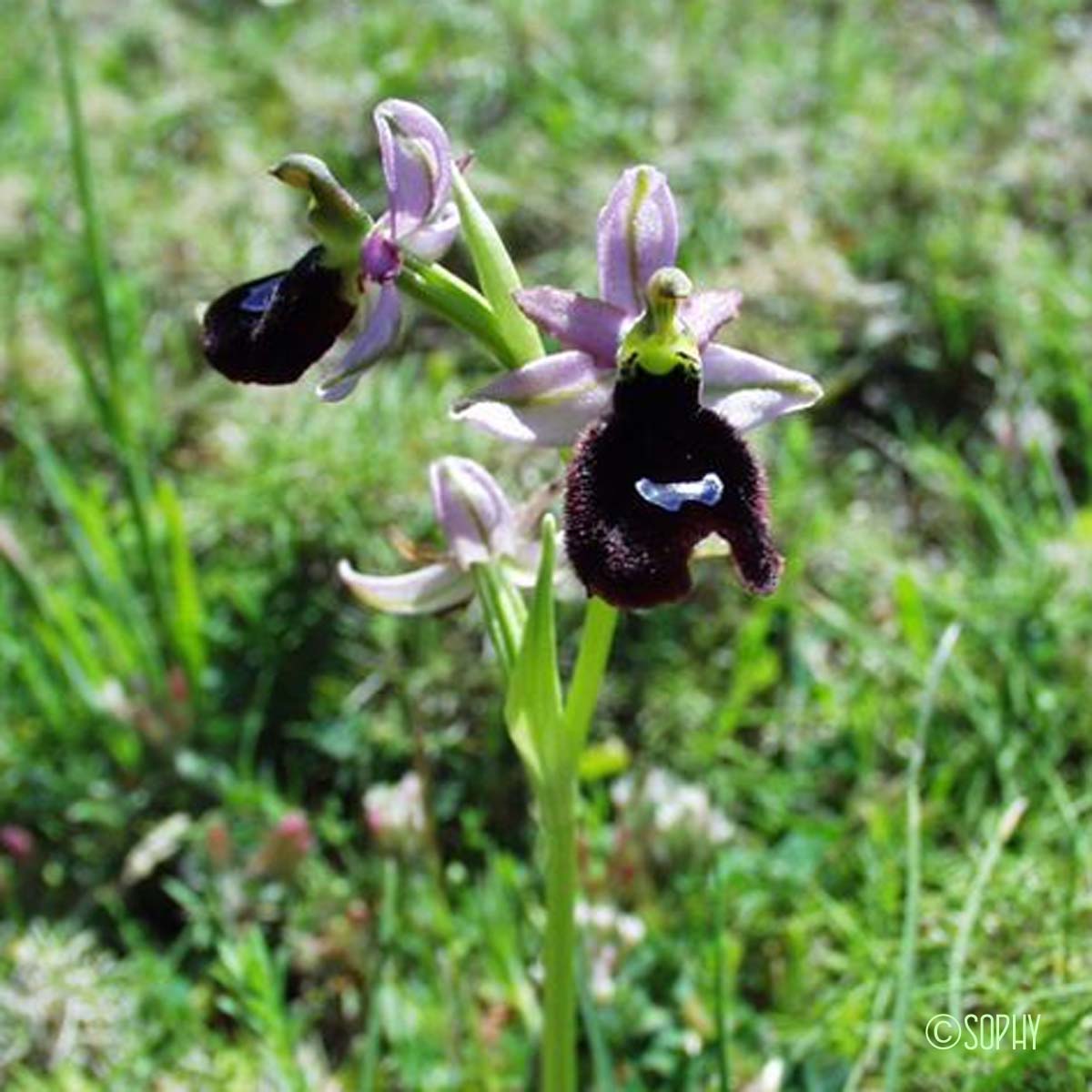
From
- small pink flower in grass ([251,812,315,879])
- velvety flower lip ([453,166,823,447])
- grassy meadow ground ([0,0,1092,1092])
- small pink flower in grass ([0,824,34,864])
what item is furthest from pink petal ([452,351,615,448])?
small pink flower in grass ([0,824,34,864])

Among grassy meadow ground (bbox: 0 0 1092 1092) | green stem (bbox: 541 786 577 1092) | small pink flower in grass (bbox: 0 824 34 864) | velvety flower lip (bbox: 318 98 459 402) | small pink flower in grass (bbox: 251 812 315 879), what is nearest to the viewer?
velvety flower lip (bbox: 318 98 459 402)

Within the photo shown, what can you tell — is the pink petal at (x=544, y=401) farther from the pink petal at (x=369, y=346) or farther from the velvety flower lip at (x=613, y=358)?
the pink petal at (x=369, y=346)

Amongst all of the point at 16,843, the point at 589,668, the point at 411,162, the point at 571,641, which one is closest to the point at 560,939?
the point at 589,668

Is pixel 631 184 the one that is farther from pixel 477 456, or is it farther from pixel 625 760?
pixel 477 456

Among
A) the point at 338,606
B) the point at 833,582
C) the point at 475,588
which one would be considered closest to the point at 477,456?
the point at 338,606

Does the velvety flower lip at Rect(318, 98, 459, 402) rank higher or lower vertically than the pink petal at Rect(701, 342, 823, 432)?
higher

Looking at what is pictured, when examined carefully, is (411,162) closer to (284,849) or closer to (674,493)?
(674,493)

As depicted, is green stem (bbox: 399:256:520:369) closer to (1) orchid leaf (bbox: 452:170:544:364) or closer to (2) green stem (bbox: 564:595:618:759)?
(1) orchid leaf (bbox: 452:170:544:364)
